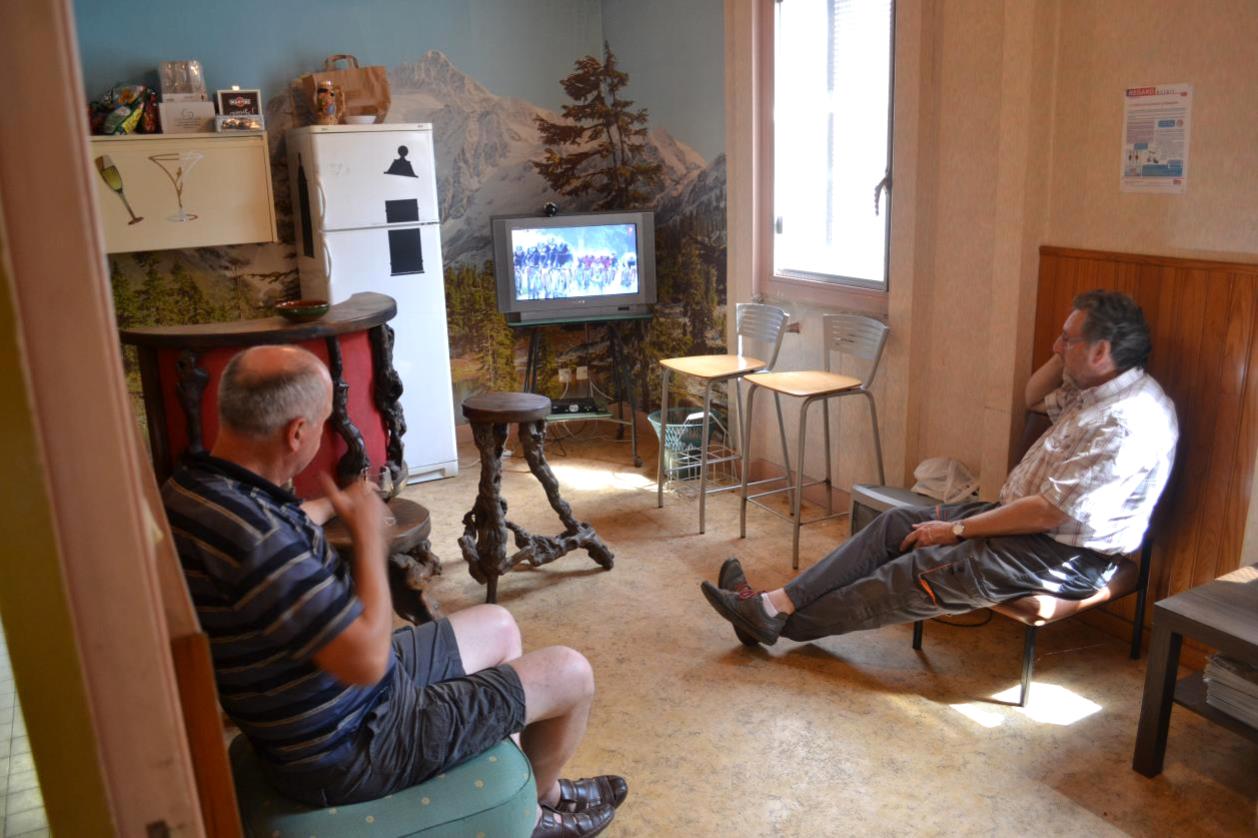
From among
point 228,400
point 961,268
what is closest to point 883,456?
point 961,268

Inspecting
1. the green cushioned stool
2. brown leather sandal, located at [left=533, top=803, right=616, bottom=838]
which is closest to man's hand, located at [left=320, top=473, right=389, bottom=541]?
the green cushioned stool

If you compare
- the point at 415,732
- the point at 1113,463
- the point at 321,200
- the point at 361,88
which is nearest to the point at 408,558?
the point at 415,732

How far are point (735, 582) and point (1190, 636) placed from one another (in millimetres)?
1360

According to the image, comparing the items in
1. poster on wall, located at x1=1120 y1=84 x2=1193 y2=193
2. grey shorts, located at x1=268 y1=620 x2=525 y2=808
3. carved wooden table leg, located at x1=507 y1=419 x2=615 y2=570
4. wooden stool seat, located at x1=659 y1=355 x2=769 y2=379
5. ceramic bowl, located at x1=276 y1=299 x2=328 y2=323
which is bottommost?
carved wooden table leg, located at x1=507 y1=419 x2=615 y2=570

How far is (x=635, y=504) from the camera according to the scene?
4812 mm

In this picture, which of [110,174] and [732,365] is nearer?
[732,365]

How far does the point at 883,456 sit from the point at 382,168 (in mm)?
2671

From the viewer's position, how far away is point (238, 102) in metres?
4.81

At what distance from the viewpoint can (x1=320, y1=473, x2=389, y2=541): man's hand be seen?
1651 mm

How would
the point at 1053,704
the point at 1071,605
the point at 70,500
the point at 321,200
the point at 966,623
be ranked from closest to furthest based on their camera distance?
the point at 70,500 < the point at 1071,605 < the point at 1053,704 < the point at 966,623 < the point at 321,200

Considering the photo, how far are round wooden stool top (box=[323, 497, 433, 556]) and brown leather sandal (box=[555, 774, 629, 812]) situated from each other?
37.1 inches

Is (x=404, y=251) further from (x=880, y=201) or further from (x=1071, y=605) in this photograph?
(x=1071, y=605)

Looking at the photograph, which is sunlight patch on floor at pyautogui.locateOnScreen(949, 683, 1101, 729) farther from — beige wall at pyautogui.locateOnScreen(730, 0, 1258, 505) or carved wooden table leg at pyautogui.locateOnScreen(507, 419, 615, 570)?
carved wooden table leg at pyautogui.locateOnScreen(507, 419, 615, 570)

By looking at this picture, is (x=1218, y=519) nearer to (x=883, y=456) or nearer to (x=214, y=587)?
(x=883, y=456)
